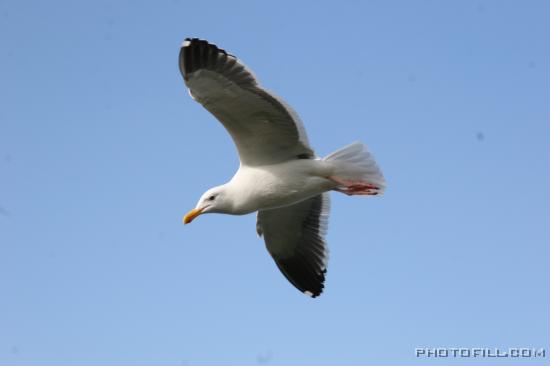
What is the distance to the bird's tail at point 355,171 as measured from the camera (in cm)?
801

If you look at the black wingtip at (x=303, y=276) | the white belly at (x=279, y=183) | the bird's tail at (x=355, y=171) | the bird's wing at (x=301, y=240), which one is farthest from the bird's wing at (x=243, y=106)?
the black wingtip at (x=303, y=276)

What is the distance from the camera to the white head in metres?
7.96

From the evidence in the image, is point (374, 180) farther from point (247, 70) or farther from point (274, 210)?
point (247, 70)

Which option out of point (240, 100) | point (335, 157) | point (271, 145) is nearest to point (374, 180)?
point (335, 157)

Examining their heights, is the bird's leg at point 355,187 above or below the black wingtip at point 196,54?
below

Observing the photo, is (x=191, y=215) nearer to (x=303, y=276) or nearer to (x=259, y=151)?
(x=259, y=151)

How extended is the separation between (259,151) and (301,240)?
1572 millimetres

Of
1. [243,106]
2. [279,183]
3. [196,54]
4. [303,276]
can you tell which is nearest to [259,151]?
[279,183]

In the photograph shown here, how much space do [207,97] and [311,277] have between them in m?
2.77

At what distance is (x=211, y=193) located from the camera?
8.00m

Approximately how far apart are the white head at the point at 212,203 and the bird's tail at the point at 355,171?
96 cm

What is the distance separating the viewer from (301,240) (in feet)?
30.2

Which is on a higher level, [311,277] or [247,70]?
[247,70]

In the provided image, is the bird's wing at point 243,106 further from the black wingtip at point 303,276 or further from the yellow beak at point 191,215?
the black wingtip at point 303,276
